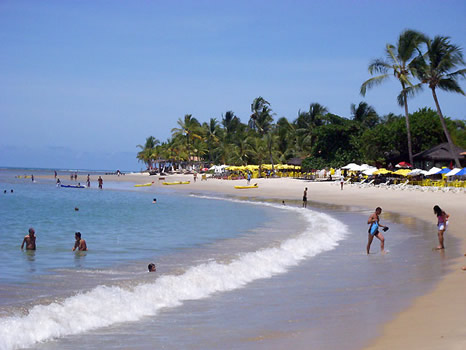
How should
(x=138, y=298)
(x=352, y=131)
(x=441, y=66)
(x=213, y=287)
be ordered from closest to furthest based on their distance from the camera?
(x=138, y=298) < (x=213, y=287) < (x=441, y=66) < (x=352, y=131)

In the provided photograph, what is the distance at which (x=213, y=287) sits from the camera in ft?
34.1

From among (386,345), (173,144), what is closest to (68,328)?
(386,345)

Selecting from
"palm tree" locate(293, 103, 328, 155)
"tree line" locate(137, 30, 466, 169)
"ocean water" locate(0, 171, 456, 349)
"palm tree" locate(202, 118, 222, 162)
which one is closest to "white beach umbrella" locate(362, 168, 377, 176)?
"tree line" locate(137, 30, 466, 169)

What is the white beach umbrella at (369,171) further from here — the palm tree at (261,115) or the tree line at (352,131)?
the palm tree at (261,115)

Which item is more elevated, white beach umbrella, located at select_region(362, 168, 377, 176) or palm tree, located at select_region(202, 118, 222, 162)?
palm tree, located at select_region(202, 118, 222, 162)

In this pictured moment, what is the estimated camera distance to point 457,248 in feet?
46.8

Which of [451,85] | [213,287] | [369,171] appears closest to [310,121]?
[369,171]

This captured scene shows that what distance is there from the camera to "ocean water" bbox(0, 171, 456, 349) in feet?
22.9

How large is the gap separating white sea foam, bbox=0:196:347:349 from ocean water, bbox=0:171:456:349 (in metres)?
0.02

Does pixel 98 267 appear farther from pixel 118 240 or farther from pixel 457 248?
pixel 457 248

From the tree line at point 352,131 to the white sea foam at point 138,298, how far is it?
31.4m

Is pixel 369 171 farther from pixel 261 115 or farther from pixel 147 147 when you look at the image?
pixel 147 147

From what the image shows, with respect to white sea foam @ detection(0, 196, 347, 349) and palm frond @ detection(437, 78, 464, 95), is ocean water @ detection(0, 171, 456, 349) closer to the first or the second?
white sea foam @ detection(0, 196, 347, 349)

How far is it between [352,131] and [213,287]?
177 feet
